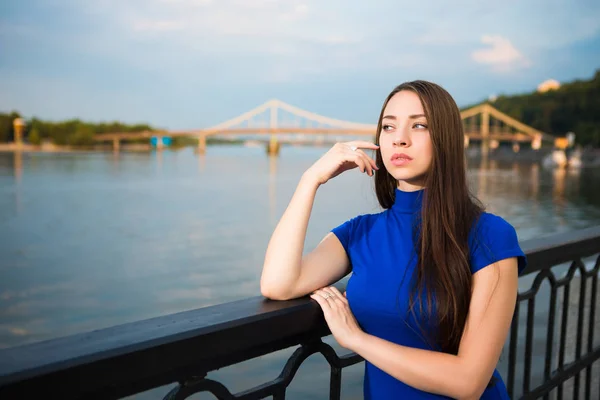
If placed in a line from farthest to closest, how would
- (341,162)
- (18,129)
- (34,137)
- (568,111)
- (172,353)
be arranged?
Answer: (34,137) < (18,129) < (568,111) < (341,162) < (172,353)

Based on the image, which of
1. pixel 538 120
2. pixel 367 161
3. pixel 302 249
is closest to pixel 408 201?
pixel 367 161

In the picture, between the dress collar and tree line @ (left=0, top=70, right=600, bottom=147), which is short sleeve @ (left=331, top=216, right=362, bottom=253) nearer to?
the dress collar

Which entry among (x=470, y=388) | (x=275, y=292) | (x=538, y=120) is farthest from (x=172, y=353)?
(x=538, y=120)

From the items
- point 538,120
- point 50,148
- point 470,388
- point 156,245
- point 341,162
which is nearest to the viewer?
point 470,388

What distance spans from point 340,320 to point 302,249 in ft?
0.56

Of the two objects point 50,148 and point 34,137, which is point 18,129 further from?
point 50,148

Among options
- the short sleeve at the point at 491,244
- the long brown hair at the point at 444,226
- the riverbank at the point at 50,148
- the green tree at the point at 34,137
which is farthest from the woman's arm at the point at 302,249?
the riverbank at the point at 50,148

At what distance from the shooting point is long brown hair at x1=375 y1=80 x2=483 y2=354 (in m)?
1.06

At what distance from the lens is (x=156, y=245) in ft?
35.2

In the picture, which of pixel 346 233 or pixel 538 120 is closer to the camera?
pixel 346 233

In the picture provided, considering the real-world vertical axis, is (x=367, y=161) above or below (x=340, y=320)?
above

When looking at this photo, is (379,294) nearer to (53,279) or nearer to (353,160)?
(353,160)

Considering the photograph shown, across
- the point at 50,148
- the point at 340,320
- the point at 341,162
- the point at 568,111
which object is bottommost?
the point at 50,148

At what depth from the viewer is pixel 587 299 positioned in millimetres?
2135
